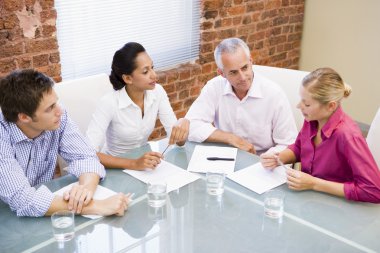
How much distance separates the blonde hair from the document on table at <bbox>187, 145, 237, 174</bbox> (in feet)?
1.53

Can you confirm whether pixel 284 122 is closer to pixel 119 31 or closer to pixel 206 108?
pixel 206 108

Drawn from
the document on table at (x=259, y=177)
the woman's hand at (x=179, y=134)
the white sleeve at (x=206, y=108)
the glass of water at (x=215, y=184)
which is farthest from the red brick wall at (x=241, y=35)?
the glass of water at (x=215, y=184)

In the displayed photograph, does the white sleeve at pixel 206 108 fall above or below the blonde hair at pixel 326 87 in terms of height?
below

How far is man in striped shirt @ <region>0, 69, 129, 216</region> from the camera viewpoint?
164 cm

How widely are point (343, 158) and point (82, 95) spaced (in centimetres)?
132

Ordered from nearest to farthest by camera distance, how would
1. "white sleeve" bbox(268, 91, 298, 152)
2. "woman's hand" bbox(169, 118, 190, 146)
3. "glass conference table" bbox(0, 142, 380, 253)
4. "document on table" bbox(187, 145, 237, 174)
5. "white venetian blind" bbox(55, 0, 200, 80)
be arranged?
1. "glass conference table" bbox(0, 142, 380, 253)
2. "document on table" bbox(187, 145, 237, 174)
3. "woman's hand" bbox(169, 118, 190, 146)
4. "white sleeve" bbox(268, 91, 298, 152)
5. "white venetian blind" bbox(55, 0, 200, 80)

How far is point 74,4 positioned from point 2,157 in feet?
4.68

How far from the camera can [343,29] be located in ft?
13.3

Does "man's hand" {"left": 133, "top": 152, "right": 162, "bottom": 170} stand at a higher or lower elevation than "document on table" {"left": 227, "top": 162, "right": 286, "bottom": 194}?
higher

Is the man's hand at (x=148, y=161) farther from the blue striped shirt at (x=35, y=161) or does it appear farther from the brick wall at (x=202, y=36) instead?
the brick wall at (x=202, y=36)

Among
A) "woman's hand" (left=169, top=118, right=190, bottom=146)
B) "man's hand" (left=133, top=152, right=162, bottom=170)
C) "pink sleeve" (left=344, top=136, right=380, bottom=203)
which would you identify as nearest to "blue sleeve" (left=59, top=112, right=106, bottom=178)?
"man's hand" (left=133, top=152, right=162, bottom=170)

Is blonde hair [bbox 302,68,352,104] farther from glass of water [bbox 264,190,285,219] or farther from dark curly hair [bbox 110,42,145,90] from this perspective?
dark curly hair [bbox 110,42,145,90]

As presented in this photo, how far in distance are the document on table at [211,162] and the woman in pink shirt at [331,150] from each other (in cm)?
16

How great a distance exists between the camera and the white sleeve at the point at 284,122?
238cm
